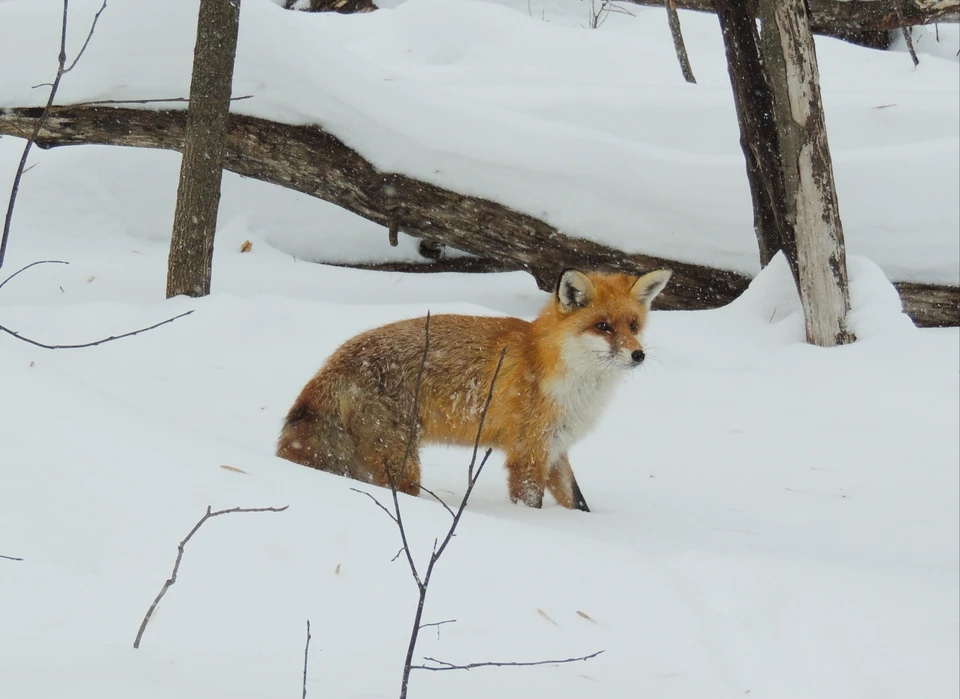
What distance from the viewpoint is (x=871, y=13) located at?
8.87m

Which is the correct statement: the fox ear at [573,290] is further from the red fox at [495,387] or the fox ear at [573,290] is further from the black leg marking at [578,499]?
the black leg marking at [578,499]

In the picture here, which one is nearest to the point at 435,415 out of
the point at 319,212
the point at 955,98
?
the point at 319,212

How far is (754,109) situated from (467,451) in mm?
3759

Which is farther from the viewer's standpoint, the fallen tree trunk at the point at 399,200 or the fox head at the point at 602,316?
the fallen tree trunk at the point at 399,200

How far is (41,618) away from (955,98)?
9.74 metres

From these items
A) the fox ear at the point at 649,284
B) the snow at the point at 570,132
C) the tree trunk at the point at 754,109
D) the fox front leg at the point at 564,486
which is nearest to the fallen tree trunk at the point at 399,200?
the snow at the point at 570,132

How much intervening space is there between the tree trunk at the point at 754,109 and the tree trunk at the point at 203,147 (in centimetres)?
373

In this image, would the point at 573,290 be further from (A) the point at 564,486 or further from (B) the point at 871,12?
(B) the point at 871,12

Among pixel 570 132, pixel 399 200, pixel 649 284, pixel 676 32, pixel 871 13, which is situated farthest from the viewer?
pixel 676 32

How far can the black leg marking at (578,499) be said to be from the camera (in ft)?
15.9

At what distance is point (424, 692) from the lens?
238 centimetres

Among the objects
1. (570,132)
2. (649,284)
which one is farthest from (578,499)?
(570,132)

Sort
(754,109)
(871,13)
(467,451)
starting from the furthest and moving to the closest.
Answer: (871,13) → (754,109) → (467,451)

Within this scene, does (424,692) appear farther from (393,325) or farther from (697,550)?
(393,325)
